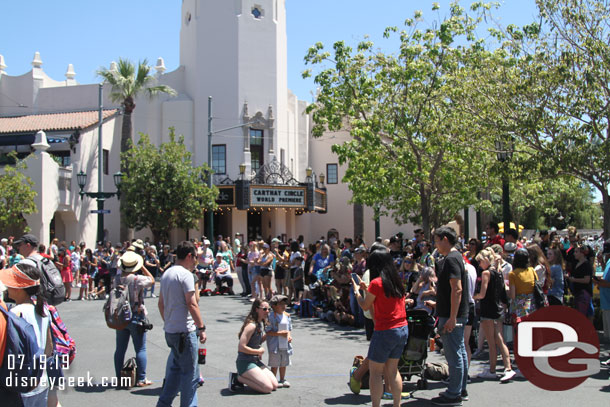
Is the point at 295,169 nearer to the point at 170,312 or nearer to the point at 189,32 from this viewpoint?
the point at 189,32

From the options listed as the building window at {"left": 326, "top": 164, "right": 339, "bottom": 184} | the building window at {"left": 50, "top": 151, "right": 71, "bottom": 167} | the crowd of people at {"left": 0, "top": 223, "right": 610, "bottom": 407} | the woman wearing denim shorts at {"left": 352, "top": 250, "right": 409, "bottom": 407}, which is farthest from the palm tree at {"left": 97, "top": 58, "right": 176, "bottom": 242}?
the woman wearing denim shorts at {"left": 352, "top": 250, "right": 409, "bottom": 407}

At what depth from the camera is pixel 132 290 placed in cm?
765

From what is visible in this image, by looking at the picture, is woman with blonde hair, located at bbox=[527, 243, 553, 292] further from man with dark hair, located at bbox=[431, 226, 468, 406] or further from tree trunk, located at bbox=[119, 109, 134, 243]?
tree trunk, located at bbox=[119, 109, 134, 243]

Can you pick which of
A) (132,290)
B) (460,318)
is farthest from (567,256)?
(132,290)

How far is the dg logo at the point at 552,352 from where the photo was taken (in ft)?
25.6

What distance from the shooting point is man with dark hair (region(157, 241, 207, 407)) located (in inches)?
234

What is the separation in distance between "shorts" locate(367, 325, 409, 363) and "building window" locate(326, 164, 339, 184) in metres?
33.8

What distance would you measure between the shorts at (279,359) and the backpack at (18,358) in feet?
13.2

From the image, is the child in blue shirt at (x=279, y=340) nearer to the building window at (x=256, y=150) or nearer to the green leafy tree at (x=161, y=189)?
the green leafy tree at (x=161, y=189)

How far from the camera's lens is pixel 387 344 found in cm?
615

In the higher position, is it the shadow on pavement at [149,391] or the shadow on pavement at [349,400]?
the shadow on pavement at [149,391]

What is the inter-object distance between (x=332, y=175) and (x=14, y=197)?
67.6 ft

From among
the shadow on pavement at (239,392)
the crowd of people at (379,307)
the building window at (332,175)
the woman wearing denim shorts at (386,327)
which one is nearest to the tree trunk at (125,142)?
the building window at (332,175)

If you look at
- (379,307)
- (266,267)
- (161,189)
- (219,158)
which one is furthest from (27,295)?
(219,158)
